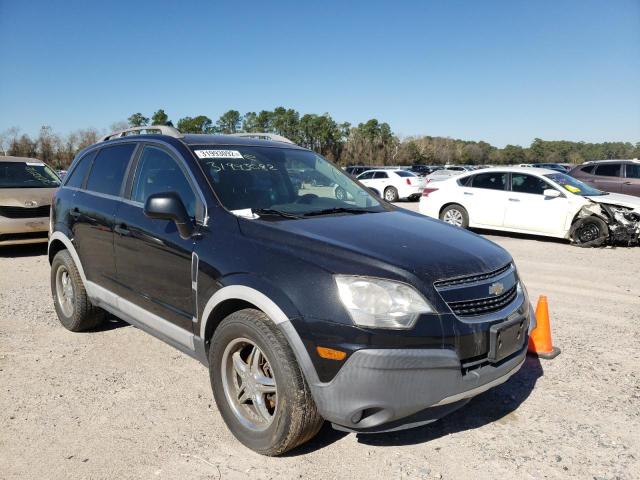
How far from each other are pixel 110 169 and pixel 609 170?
15.3 m

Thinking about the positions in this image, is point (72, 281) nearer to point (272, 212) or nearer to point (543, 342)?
point (272, 212)

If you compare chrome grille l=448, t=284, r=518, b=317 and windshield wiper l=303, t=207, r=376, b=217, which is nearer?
chrome grille l=448, t=284, r=518, b=317

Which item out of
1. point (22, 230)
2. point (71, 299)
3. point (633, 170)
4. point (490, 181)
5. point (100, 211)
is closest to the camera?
point (100, 211)

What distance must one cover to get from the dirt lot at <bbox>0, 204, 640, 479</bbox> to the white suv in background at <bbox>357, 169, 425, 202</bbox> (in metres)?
18.0

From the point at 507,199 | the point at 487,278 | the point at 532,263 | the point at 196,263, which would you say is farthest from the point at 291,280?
the point at 507,199

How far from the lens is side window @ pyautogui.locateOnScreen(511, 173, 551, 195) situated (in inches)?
434

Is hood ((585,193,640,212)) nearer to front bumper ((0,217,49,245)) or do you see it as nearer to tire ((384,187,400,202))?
front bumper ((0,217,49,245))

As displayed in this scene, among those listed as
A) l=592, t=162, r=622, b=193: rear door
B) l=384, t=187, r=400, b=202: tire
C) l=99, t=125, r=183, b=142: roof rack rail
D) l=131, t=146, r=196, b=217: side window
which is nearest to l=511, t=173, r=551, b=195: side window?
l=592, t=162, r=622, b=193: rear door

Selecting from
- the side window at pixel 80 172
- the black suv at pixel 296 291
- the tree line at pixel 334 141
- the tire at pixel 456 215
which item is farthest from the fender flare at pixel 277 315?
the tree line at pixel 334 141

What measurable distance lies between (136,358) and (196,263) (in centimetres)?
173

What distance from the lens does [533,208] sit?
1093 cm

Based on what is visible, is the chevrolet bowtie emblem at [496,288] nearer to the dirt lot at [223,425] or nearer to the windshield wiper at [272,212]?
the dirt lot at [223,425]

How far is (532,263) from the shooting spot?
28.6 ft

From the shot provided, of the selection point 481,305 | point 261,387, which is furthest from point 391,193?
point 261,387
